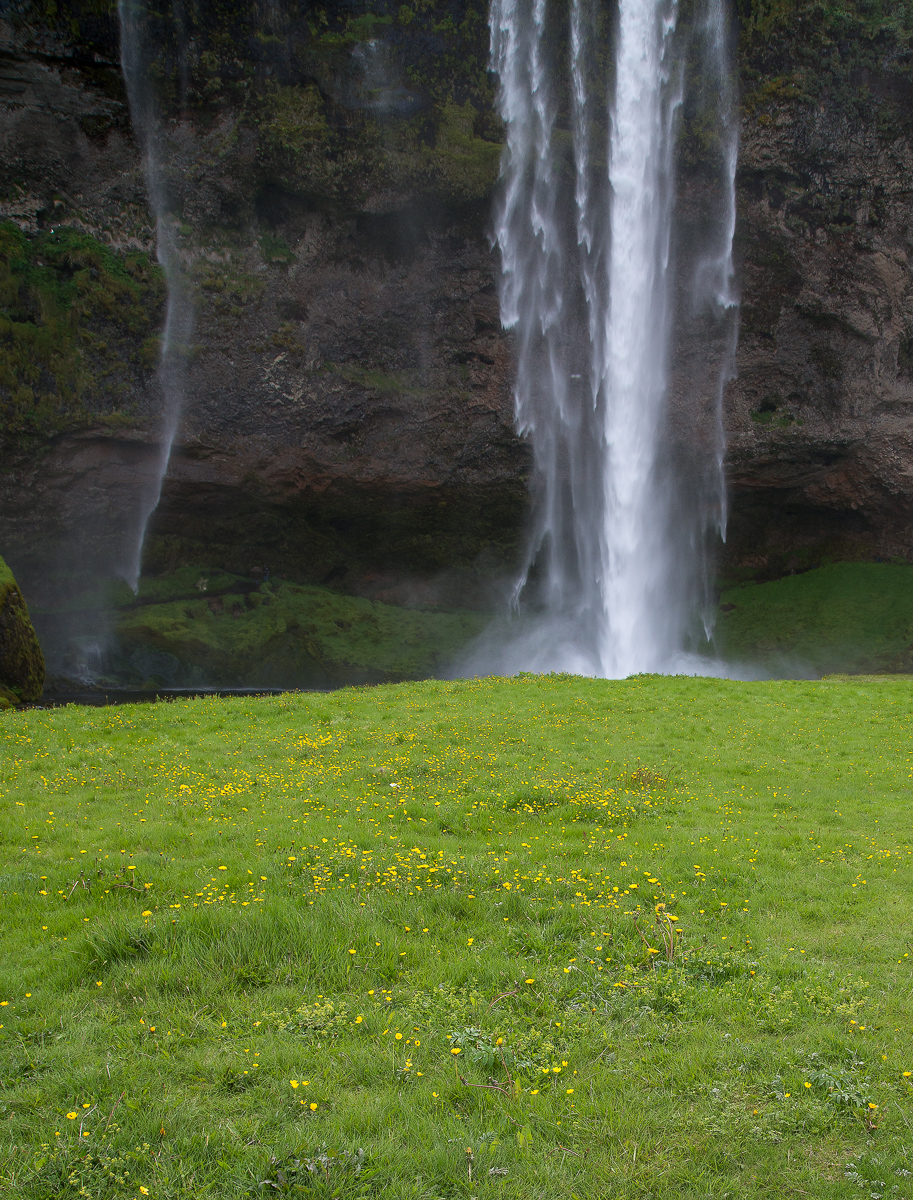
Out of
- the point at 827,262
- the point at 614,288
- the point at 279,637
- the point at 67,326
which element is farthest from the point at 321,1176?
the point at 827,262

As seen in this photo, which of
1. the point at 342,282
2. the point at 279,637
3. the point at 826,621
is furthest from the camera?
the point at 826,621

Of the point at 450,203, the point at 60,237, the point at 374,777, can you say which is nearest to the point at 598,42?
the point at 450,203

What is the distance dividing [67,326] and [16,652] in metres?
19.7

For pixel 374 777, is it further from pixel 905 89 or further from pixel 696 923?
pixel 905 89

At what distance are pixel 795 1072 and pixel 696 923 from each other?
2.18 meters

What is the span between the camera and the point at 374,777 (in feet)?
38.4

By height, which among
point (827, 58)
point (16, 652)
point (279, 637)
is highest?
point (827, 58)

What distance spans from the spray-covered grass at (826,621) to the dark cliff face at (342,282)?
334 centimetres

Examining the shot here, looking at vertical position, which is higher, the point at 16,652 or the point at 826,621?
the point at 16,652

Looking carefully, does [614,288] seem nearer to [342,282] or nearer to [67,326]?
[342,282]

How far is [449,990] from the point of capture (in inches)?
209

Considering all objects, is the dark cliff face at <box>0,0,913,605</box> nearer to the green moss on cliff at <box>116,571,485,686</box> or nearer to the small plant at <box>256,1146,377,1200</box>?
the green moss on cliff at <box>116,571,485,686</box>

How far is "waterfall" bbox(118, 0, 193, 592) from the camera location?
36406 mm

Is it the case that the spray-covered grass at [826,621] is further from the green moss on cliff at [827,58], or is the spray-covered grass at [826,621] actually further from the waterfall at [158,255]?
the waterfall at [158,255]
